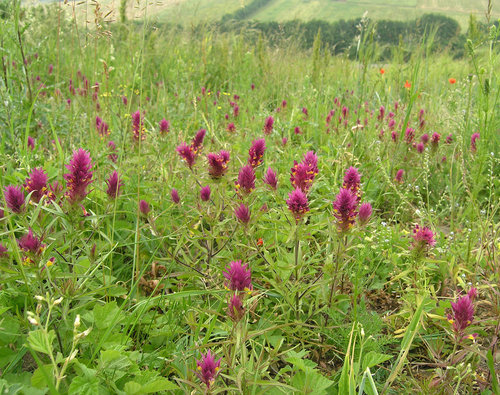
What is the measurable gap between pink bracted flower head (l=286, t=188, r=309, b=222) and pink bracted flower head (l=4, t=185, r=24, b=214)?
947mm

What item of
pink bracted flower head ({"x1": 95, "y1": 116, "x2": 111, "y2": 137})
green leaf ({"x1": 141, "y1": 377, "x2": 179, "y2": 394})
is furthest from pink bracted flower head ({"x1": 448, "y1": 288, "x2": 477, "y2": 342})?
pink bracted flower head ({"x1": 95, "y1": 116, "x2": 111, "y2": 137})

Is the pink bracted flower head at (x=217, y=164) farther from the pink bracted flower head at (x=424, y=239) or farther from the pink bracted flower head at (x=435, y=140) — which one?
the pink bracted flower head at (x=435, y=140)

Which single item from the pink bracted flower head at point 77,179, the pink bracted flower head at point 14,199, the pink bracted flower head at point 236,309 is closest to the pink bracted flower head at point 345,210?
the pink bracted flower head at point 236,309

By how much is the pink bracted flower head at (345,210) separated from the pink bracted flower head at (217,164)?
58 cm

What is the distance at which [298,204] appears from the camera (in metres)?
1.58

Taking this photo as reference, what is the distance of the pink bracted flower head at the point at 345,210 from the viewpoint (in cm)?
158

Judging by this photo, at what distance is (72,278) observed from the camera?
1386mm

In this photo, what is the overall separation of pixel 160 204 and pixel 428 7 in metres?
3.75

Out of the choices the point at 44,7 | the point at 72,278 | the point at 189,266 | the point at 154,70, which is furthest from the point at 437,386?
the point at 44,7

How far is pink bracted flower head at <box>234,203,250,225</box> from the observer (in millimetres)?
1716

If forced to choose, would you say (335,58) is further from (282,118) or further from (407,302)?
(407,302)

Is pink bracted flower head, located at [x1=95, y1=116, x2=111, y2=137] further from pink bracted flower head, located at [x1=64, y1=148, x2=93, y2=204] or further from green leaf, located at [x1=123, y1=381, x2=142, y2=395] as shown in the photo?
green leaf, located at [x1=123, y1=381, x2=142, y2=395]

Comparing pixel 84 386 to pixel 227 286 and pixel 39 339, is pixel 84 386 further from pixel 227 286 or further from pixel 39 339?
pixel 227 286

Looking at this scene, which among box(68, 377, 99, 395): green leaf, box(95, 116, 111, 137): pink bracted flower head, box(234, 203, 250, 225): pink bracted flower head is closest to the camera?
box(68, 377, 99, 395): green leaf
